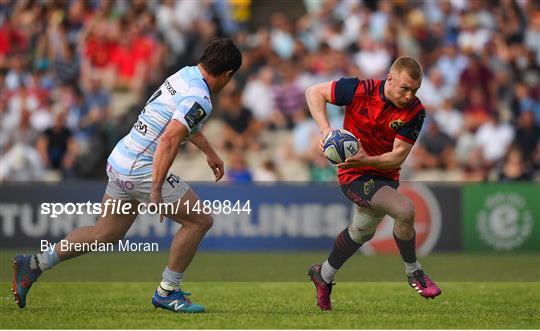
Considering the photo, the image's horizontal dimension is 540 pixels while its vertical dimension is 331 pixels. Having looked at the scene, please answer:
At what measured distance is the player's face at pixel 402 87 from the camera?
1019cm

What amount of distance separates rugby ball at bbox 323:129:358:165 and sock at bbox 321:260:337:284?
48.9 inches

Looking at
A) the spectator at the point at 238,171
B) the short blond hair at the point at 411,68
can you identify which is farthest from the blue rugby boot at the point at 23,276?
the spectator at the point at 238,171

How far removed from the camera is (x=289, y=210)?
62.1 feet

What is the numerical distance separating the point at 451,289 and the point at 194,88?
4.60m

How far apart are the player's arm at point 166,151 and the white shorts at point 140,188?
34 centimetres

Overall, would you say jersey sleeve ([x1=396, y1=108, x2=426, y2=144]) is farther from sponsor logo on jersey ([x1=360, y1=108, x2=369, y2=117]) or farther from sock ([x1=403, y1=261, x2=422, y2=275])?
sock ([x1=403, y1=261, x2=422, y2=275])

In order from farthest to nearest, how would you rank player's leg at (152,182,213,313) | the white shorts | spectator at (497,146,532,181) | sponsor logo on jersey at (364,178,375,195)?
1. spectator at (497,146,532,181)
2. sponsor logo on jersey at (364,178,375,195)
3. player's leg at (152,182,213,313)
4. the white shorts

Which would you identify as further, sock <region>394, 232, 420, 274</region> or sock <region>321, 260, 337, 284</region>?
sock <region>321, 260, 337, 284</region>

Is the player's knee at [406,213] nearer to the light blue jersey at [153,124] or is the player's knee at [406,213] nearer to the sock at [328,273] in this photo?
the sock at [328,273]

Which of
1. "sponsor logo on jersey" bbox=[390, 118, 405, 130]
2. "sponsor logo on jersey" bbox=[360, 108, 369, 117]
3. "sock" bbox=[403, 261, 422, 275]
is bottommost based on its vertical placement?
"sock" bbox=[403, 261, 422, 275]

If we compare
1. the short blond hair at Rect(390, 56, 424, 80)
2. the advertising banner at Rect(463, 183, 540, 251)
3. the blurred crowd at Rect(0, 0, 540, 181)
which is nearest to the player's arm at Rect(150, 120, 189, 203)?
the short blond hair at Rect(390, 56, 424, 80)

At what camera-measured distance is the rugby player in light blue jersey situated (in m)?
9.62

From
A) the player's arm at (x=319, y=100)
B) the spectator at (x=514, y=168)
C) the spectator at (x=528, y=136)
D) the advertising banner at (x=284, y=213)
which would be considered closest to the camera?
the player's arm at (x=319, y=100)

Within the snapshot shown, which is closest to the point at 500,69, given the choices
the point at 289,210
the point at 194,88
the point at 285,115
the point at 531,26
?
the point at 531,26
